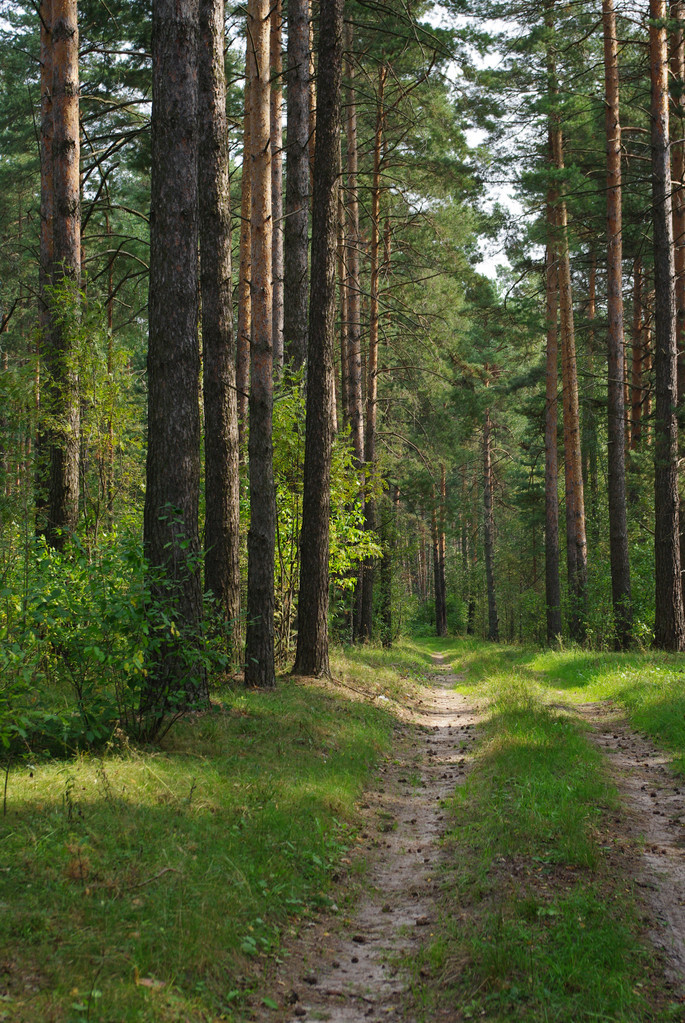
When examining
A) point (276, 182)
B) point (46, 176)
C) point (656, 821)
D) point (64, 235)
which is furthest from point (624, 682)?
point (276, 182)

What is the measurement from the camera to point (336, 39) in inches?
Result: 417

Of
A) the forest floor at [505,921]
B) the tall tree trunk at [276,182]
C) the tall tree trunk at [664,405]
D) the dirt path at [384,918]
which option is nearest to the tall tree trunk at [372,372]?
the tall tree trunk at [276,182]

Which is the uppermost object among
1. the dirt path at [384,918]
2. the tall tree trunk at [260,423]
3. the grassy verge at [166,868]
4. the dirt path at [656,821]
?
the tall tree trunk at [260,423]

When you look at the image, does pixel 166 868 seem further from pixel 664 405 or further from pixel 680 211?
pixel 680 211

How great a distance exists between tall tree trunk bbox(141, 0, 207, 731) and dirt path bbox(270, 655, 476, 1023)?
231 cm

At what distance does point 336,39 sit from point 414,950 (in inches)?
434

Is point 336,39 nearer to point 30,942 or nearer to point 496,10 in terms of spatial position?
point 496,10

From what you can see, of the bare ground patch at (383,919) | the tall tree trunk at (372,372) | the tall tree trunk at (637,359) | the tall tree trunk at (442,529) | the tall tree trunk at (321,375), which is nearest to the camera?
the bare ground patch at (383,919)

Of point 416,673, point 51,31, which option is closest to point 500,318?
point 416,673

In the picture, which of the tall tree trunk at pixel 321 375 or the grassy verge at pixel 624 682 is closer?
the grassy verge at pixel 624 682

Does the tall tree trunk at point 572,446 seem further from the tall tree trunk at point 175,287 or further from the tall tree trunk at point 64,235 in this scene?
the tall tree trunk at point 175,287

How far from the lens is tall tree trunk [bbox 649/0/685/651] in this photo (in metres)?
13.7

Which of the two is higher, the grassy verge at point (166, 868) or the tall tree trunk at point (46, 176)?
the tall tree trunk at point (46, 176)

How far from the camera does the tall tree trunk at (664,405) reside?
13.7 metres
